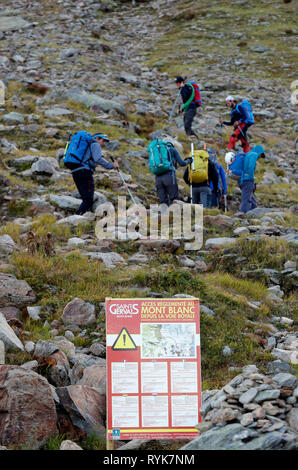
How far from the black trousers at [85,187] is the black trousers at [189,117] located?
27.2 ft

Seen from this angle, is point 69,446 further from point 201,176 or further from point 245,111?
point 245,111

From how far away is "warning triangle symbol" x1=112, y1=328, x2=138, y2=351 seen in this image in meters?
5.05

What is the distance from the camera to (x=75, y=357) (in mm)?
6242

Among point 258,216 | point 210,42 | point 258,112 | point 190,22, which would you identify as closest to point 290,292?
point 258,216

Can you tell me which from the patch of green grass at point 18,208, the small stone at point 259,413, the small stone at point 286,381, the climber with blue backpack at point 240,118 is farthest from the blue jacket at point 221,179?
the small stone at point 259,413

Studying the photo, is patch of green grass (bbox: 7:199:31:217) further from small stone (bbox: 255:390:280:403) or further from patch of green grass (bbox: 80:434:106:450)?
small stone (bbox: 255:390:280:403)

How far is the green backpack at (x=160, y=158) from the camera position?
1192 centimetres

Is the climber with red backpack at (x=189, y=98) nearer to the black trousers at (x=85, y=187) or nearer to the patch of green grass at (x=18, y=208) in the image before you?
the black trousers at (x=85, y=187)

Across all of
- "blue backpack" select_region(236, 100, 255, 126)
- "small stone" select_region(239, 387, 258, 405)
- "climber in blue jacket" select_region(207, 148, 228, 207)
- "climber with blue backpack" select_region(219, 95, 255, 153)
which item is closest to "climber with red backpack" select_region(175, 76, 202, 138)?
"climber with blue backpack" select_region(219, 95, 255, 153)

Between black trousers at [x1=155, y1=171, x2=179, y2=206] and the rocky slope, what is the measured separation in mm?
741

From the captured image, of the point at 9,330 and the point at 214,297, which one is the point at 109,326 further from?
the point at 214,297

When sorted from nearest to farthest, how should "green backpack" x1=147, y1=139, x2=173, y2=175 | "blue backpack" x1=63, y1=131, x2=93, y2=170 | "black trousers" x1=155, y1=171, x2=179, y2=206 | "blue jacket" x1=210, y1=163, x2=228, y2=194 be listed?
"blue backpack" x1=63, y1=131, x2=93, y2=170
"green backpack" x1=147, y1=139, x2=173, y2=175
"black trousers" x1=155, y1=171, x2=179, y2=206
"blue jacket" x1=210, y1=163, x2=228, y2=194

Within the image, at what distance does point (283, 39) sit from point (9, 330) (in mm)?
31449

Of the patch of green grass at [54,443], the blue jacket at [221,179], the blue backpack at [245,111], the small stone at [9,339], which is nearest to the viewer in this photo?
the patch of green grass at [54,443]
